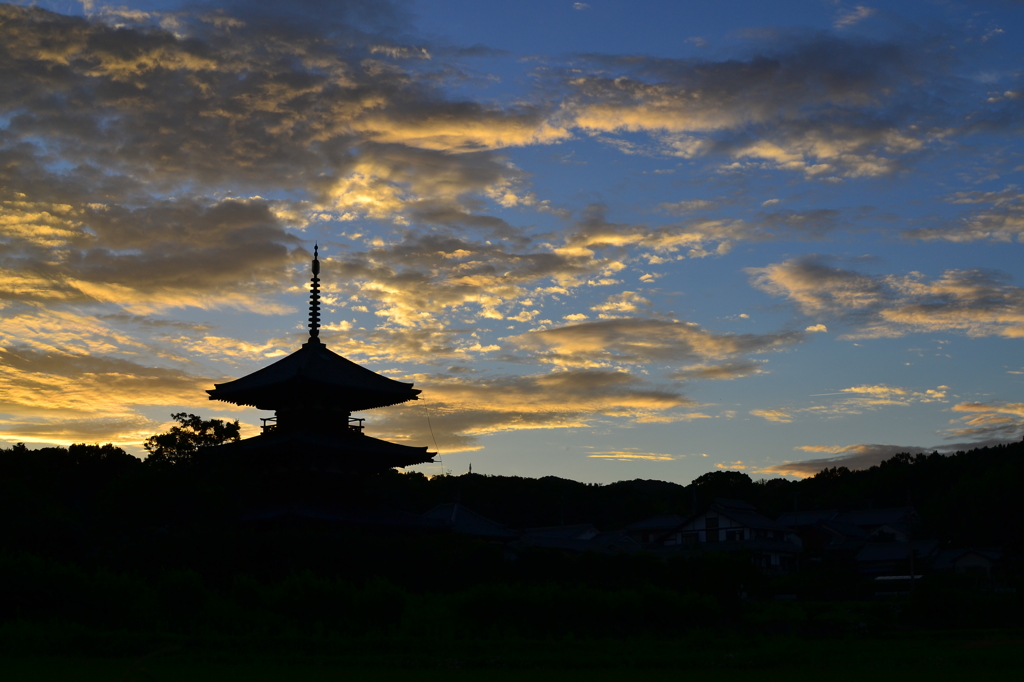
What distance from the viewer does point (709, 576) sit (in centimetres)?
3084

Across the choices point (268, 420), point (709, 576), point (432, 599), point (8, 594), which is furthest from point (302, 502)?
point (709, 576)

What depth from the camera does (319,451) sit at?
124 feet

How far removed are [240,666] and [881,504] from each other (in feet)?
346

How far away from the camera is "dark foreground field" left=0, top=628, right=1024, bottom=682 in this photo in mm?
18078

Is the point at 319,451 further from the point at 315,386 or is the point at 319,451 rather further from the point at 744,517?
the point at 744,517

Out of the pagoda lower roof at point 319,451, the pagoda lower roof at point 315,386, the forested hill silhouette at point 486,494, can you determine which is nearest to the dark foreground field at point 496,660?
the forested hill silhouette at point 486,494

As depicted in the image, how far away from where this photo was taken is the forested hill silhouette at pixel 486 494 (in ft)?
109

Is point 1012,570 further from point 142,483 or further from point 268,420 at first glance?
point 142,483

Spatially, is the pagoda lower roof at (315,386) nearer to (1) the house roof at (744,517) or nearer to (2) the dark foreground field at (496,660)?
(2) the dark foreground field at (496,660)

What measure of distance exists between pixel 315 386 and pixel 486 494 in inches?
2549

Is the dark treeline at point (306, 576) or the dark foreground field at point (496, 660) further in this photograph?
the dark treeline at point (306, 576)

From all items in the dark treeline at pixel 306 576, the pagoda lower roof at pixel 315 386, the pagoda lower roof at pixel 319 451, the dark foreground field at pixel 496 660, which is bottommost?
the dark foreground field at pixel 496 660

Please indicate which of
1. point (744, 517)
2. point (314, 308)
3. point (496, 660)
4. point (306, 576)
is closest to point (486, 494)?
point (744, 517)

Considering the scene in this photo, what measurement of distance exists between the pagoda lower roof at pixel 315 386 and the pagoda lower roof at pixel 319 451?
5.46 ft
